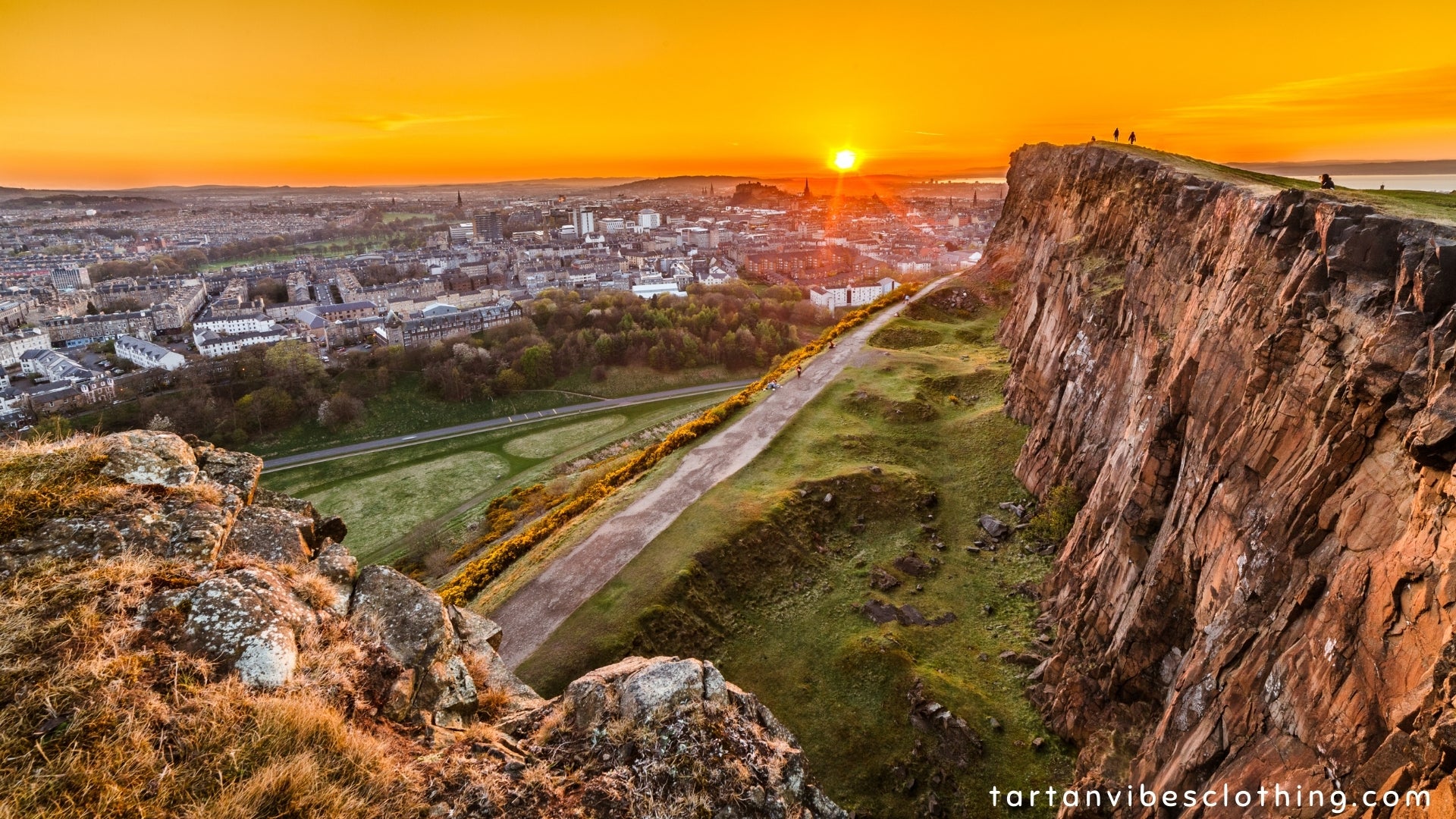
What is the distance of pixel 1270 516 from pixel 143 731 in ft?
73.3

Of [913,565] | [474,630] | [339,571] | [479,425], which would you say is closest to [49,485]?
[339,571]

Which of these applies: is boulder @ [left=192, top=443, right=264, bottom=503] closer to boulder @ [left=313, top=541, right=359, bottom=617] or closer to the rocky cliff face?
boulder @ [left=313, top=541, right=359, bottom=617]

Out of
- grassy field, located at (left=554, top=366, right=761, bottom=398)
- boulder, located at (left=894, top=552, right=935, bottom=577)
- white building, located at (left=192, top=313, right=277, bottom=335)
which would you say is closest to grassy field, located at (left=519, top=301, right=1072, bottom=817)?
boulder, located at (left=894, top=552, right=935, bottom=577)

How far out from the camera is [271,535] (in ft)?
53.7

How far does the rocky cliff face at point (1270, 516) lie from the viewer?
39.4 ft

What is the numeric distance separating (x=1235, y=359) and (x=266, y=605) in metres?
24.9

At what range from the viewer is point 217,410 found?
3423 inches

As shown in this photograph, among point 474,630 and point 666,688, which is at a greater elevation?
point 666,688

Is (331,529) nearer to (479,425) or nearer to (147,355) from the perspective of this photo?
(479,425)

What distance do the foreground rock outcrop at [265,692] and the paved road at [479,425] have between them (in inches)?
2787

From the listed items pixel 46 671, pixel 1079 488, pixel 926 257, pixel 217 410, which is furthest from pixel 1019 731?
pixel 926 257

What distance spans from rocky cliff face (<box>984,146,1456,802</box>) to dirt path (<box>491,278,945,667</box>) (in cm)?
1956

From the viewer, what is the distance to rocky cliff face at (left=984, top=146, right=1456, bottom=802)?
12023mm

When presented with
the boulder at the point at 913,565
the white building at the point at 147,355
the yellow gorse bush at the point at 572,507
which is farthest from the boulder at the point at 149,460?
the white building at the point at 147,355
